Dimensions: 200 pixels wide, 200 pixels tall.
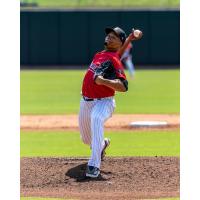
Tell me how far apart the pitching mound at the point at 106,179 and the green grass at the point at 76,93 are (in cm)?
745

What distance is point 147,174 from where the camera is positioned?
365 inches

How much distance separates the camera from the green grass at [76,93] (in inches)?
721

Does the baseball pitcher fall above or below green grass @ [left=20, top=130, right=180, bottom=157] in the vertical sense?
above

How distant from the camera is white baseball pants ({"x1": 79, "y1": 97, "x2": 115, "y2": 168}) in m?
8.74

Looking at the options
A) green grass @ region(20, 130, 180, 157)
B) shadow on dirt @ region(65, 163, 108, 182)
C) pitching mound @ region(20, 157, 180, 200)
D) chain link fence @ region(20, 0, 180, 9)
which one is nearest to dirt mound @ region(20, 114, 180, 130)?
green grass @ region(20, 130, 180, 157)

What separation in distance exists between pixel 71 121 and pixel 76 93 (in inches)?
273

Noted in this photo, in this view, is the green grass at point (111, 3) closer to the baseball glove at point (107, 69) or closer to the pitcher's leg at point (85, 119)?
the pitcher's leg at point (85, 119)

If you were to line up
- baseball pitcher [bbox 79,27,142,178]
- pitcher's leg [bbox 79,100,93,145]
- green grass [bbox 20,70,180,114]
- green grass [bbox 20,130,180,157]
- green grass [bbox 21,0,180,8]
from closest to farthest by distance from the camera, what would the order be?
baseball pitcher [bbox 79,27,142,178] < pitcher's leg [bbox 79,100,93,145] < green grass [bbox 20,130,180,157] < green grass [bbox 20,70,180,114] < green grass [bbox 21,0,180,8]

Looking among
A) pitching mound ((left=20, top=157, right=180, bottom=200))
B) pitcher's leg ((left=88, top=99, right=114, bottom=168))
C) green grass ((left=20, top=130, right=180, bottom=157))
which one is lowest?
green grass ((left=20, top=130, right=180, bottom=157))

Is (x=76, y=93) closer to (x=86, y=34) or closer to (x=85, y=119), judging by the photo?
(x=86, y=34)

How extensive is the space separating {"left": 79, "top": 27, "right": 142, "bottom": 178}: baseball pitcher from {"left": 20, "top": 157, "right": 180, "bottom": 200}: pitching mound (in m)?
0.32

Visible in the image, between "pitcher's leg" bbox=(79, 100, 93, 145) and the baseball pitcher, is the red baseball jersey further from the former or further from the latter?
"pitcher's leg" bbox=(79, 100, 93, 145)

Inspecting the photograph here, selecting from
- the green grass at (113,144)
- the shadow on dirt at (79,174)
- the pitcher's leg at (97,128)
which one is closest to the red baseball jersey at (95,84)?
the pitcher's leg at (97,128)
